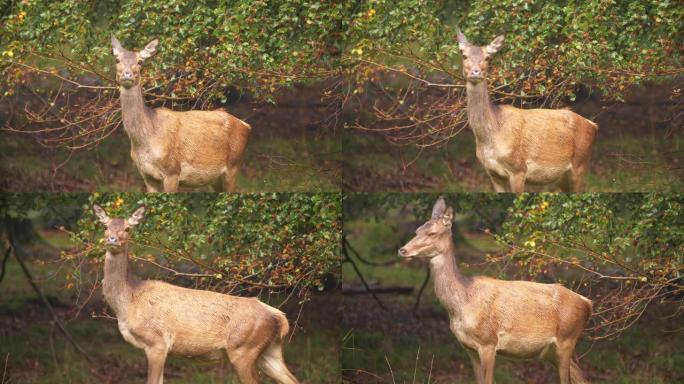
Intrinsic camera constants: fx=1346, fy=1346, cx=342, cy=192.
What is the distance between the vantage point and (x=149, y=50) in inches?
336

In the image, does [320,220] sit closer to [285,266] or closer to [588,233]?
[285,266]

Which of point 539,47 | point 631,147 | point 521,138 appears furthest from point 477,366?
point 539,47

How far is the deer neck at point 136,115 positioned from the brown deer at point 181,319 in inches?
20.1

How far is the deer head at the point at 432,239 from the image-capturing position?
8.32 metres

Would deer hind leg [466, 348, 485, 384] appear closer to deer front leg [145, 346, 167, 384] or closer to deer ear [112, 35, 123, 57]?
deer front leg [145, 346, 167, 384]

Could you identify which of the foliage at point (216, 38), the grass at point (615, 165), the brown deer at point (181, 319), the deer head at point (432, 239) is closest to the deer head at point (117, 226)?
the brown deer at point (181, 319)

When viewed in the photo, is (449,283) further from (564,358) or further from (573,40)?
(573,40)

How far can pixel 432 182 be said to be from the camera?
29.2 feet

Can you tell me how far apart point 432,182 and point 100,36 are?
242 cm

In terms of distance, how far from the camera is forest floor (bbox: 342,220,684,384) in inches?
344

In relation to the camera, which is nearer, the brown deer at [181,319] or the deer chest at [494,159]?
the brown deer at [181,319]

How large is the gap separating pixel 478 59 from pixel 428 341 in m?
1.91

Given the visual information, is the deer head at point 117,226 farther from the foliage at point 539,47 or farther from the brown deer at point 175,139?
the foliage at point 539,47

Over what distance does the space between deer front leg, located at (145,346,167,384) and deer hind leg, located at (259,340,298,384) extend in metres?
0.66
